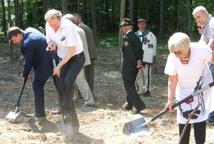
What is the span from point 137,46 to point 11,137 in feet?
10.2

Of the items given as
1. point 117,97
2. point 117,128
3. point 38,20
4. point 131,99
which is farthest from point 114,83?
point 38,20

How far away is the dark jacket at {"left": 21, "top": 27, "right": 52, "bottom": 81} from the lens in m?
7.60

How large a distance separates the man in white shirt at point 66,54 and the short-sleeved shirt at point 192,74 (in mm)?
2178

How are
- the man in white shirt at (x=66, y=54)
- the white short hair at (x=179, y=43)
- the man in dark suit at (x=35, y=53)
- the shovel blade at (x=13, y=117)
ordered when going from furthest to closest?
the shovel blade at (x=13, y=117)
the man in dark suit at (x=35, y=53)
the man in white shirt at (x=66, y=54)
the white short hair at (x=179, y=43)

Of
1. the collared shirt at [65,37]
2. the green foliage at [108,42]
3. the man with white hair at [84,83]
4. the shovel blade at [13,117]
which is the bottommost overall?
the green foliage at [108,42]

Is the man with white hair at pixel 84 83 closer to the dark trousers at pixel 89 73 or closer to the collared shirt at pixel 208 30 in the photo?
the dark trousers at pixel 89 73

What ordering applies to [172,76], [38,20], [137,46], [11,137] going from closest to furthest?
[172,76]
[11,137]
[137,46]
[38,20]

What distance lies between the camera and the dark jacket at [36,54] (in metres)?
7.60

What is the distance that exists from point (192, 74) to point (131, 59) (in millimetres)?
3864

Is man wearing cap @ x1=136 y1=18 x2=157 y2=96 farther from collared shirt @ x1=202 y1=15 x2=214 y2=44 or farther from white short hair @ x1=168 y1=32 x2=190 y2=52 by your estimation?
white short hair @ x1=168 y1=32 x2=190 y2=52

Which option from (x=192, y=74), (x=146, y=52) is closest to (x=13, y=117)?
(x=192, y=74)

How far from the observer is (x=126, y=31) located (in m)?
8.84

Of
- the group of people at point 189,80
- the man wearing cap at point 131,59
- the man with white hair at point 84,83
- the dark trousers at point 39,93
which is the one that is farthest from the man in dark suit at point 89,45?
the group of people at point 189,80

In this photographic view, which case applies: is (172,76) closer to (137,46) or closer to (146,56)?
(137,46)
